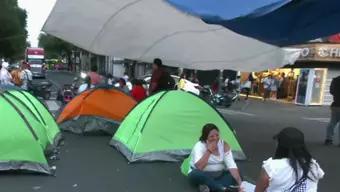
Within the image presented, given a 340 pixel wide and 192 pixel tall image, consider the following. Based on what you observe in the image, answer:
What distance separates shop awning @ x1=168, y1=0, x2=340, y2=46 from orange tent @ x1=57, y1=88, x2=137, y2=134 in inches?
172

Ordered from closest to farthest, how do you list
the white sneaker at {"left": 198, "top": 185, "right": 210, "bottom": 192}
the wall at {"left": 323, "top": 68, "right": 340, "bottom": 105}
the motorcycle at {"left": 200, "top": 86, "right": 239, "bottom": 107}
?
1. the white sneaker at {"left": 198, "top": 185, "right": 210, "bottom": 192}
2. the motorcycle at {"left": 200, "top": 86, "right": 239, "bottom": 107}
3. the wall at {"left": 323, "top": 68, "right": 340, "bottom": 105}

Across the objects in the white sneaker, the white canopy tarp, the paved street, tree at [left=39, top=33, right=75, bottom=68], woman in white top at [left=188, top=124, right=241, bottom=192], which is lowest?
tree at [left=39, top=33, right=75, bottom=68]

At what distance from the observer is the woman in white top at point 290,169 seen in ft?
A: 14.6

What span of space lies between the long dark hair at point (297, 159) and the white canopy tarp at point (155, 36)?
356 inches

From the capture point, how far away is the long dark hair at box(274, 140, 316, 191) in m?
4.44

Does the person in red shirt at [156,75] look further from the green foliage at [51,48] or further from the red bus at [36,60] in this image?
the green foliage at [51,48]

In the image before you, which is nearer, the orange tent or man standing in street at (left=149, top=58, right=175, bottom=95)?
man standing in street at (left=149, top=58, right=175, bottom=95)

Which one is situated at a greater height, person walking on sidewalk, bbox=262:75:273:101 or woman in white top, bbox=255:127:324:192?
woman in white top, bbox=255:127:324:192

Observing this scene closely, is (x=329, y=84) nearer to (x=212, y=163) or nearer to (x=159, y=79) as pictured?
(x=159, y=79)

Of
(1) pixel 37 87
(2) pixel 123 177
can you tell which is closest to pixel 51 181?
(2) pixel 123 177

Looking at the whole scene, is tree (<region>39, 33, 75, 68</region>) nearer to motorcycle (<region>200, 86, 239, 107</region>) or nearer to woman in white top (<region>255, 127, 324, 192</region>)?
motorcycle (<region>200, 86, 239, 107</region>)

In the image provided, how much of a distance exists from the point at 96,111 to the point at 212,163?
6753 mm

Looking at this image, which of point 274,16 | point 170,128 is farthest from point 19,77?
point 274,16

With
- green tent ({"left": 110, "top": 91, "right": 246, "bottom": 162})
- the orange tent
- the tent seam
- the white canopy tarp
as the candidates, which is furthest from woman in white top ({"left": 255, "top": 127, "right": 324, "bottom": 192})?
the orange tent
